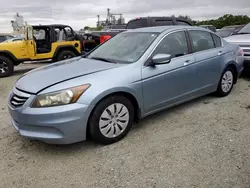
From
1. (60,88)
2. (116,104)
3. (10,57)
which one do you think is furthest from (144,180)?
(10,57)

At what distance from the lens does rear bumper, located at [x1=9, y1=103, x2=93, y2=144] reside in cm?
273

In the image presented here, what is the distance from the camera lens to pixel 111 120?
3.11 metres

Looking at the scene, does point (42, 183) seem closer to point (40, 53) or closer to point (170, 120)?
point (170, 120)

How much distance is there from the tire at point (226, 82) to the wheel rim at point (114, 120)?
8.04 feet

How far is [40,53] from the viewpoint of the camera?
9.03 meters

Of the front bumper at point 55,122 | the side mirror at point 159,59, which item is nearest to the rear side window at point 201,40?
the side mirror at point 159,59

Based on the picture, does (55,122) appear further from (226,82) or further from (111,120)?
(226,82)

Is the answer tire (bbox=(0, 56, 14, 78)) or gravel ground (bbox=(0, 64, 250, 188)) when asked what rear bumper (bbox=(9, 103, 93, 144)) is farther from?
tire (bbox=(0, 56, 14, 78))

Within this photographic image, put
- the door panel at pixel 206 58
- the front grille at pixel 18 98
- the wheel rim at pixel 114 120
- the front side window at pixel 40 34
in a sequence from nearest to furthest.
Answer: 1. the front grille at pixel 18 98
2. the wheel rim at pixel 114 120
3. the door panel at pixel 206 58
4. the front side window at pixel 40 34

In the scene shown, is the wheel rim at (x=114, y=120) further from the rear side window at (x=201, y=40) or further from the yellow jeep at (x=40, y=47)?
the yellow jeep at (x=40, y=47)

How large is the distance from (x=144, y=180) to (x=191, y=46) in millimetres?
2581

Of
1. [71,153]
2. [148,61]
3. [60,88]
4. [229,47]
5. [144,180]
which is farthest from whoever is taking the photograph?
[229,47]

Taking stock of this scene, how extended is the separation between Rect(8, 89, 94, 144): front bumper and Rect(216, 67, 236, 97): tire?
9.99ft

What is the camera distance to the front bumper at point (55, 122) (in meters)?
2.73
